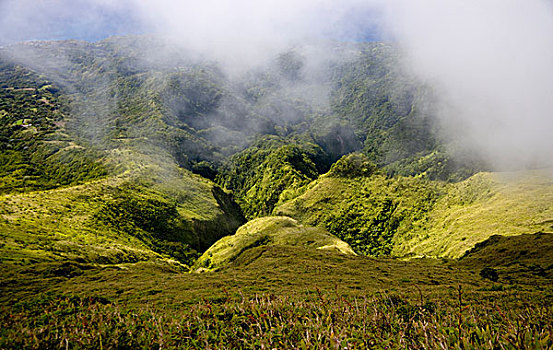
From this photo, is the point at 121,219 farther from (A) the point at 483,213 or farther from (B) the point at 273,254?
(A) the point at 483,213

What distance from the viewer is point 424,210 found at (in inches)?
4163

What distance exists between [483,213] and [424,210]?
87.8 ft

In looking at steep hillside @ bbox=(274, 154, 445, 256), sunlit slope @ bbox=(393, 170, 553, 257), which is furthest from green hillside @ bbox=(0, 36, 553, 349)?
steep hillside @ bbox=(274, 154, 445, 256)

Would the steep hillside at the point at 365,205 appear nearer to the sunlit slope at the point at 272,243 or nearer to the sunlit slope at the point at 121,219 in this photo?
the sunlit slope at the point at 272,243

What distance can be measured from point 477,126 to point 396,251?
112 m

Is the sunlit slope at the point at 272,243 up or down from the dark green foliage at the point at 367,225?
down

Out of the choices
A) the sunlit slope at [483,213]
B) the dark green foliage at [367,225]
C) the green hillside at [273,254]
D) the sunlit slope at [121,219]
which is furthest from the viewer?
the dark green foliage at [367,225]

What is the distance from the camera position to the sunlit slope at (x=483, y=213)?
219 feet

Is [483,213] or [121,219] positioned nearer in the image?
[483,213]

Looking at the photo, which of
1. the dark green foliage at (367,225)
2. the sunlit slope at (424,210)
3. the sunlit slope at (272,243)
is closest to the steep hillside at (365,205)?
the dark green foliage at (367,225)

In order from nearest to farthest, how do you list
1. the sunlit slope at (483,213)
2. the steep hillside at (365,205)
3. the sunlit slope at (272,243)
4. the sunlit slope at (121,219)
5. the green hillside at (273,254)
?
the green hillside at (273,254), the sunlit slope at (121,219), the sunlit slope at (483,213), the sunlit slope at (272,243), the steep hillside at (365,205)

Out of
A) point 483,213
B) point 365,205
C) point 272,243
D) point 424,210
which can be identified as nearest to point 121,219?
point 272,243

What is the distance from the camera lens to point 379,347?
403 centimetres

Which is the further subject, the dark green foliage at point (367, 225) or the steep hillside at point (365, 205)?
the steep hillside at point (365, 205)
